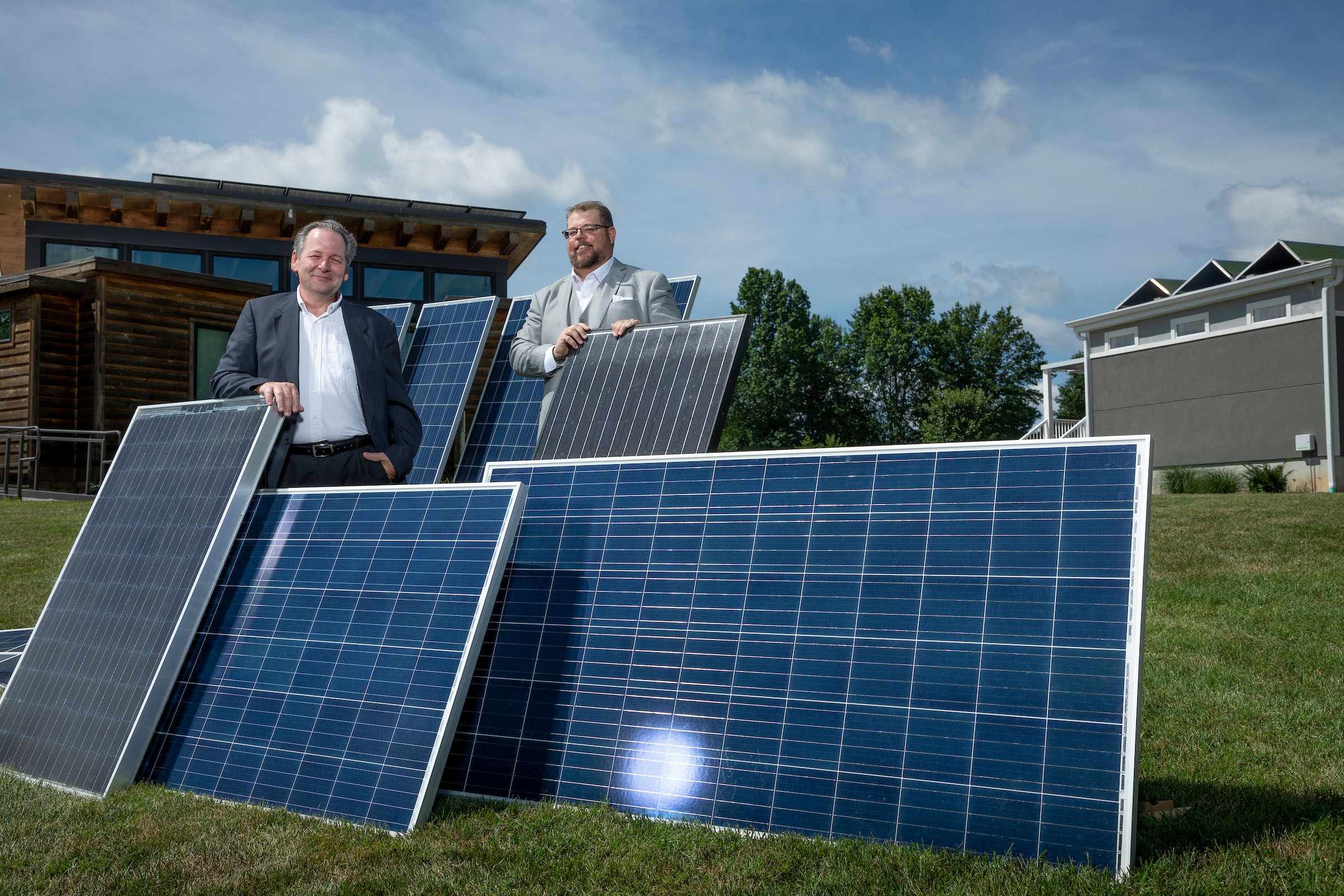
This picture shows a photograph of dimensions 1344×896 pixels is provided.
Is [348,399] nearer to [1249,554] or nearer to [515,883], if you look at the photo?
[515,883]

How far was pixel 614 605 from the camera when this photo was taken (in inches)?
171

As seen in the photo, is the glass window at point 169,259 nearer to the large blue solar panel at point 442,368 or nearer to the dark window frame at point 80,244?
the dark window frame at point 80,244

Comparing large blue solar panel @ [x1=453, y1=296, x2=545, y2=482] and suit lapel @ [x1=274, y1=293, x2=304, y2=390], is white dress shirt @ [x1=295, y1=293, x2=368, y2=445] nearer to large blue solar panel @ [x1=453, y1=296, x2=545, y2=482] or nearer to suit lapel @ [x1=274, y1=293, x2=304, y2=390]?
Result: suit lapel @ [x1=274, y1=293, x2=304, y2=390]

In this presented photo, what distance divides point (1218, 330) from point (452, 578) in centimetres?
2895

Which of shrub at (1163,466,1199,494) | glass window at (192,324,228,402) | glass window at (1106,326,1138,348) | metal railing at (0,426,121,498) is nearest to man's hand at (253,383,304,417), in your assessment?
metal railing at (0,426,121,498)

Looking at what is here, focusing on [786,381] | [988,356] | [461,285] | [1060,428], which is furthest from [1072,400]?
[461,285]

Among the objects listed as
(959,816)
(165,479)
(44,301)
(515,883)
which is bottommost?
(515,883)

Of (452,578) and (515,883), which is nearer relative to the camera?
(515,883)

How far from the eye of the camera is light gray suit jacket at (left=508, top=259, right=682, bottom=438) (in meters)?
6.29

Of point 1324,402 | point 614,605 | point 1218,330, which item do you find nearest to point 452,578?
point 614,605

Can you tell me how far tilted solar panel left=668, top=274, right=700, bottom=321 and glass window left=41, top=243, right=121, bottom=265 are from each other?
17.6 meters

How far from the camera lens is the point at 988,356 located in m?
75.8

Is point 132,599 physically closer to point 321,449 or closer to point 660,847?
point 321,449

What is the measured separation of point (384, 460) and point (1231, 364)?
27868mm
